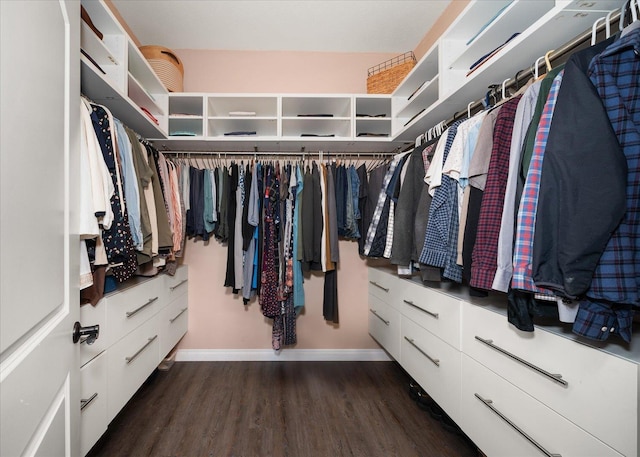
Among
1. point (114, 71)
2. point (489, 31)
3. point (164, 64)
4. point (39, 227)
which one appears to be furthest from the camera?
point (164, 64)

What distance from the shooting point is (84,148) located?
3.33 feet

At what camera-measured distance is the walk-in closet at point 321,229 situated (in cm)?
63

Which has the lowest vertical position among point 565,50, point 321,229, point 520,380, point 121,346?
point 121,346

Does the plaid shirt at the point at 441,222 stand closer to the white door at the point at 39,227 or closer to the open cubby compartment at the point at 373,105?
the open cubby compartment at the point at 373,105

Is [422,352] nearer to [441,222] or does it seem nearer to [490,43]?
[441,222]

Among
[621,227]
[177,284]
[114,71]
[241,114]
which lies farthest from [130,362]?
[621,227]

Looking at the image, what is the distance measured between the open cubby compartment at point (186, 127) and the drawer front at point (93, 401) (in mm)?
1641

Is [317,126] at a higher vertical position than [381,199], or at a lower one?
higher

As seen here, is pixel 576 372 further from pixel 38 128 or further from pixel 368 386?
pixel 368 386

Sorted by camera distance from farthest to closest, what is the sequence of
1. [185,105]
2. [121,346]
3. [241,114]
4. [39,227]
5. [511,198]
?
[185,105]
[241,114]
[121,346]
[511,198]
[39,227]

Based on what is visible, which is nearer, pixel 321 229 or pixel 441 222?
pixel 441 222

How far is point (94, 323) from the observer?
117 cm

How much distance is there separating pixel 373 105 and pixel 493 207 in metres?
1.70

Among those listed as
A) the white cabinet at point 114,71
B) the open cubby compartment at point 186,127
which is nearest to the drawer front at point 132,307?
the white cabinet at point 114,71
